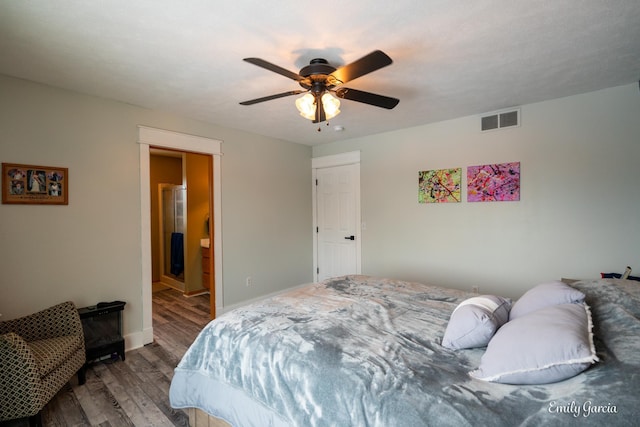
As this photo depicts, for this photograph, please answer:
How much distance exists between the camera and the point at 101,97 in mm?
2748

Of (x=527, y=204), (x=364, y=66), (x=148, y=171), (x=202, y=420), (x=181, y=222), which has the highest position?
(x=364, y=66)

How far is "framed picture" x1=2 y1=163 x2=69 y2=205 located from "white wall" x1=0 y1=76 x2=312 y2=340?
0.05 meters

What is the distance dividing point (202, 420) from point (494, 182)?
136 inches

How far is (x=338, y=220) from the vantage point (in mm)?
4629

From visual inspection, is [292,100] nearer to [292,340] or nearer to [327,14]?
[327,14]

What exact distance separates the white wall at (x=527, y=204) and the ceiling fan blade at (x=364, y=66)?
2.21 m

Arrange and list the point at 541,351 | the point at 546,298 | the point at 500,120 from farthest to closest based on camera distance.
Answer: the point at 500,120 < the point at 546,298 < the point at 541,351

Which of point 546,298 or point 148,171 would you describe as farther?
point 148,171

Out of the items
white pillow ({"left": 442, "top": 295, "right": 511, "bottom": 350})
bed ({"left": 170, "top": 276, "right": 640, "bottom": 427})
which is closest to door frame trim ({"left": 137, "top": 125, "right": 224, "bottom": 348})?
bed ({"left": 170, "top": 276, "right": 640, "bottom": 427})

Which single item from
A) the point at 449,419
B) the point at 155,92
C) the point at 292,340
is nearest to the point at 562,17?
the point at 449,419

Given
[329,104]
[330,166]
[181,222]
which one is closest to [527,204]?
[329,104]

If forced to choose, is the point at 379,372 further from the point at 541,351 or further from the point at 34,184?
the point at 34,184

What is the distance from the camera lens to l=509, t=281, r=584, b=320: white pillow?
55.9 inches

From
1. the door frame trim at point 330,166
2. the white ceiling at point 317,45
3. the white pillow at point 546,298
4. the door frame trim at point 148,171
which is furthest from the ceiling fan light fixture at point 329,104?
the door frame trim at point 330,166
